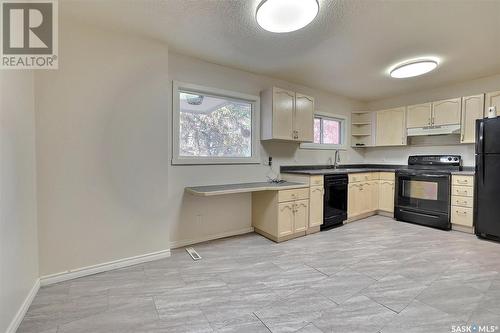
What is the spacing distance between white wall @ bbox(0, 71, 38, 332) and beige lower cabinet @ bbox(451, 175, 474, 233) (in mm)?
5313

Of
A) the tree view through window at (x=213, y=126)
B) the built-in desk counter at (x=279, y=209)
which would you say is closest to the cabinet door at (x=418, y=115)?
the built-in desk counter at (x=279, y=209)

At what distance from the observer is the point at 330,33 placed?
248cm

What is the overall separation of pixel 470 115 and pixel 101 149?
535cm

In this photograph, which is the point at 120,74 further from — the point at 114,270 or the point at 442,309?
the point at 442,309

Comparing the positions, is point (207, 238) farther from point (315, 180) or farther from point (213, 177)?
point (315, 180)

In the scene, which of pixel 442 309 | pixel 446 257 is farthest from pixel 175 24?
pixel 446 257

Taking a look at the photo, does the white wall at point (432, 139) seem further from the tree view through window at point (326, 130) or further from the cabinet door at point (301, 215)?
the cabinet door at point (301, 215)

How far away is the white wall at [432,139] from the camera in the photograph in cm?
396

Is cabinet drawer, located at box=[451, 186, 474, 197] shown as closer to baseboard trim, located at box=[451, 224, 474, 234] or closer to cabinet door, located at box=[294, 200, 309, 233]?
baseboard trim, located at box=[451, 224, 474, 234]

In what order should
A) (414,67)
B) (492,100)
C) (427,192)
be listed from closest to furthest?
(414,67)
(492,100)
(427,192)

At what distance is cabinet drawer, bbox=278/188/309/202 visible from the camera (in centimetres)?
324

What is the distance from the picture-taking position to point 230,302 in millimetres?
1867

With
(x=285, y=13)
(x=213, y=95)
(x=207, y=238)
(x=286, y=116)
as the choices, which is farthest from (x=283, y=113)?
(x=207, y=238)

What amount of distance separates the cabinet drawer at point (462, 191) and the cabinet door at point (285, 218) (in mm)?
2685
